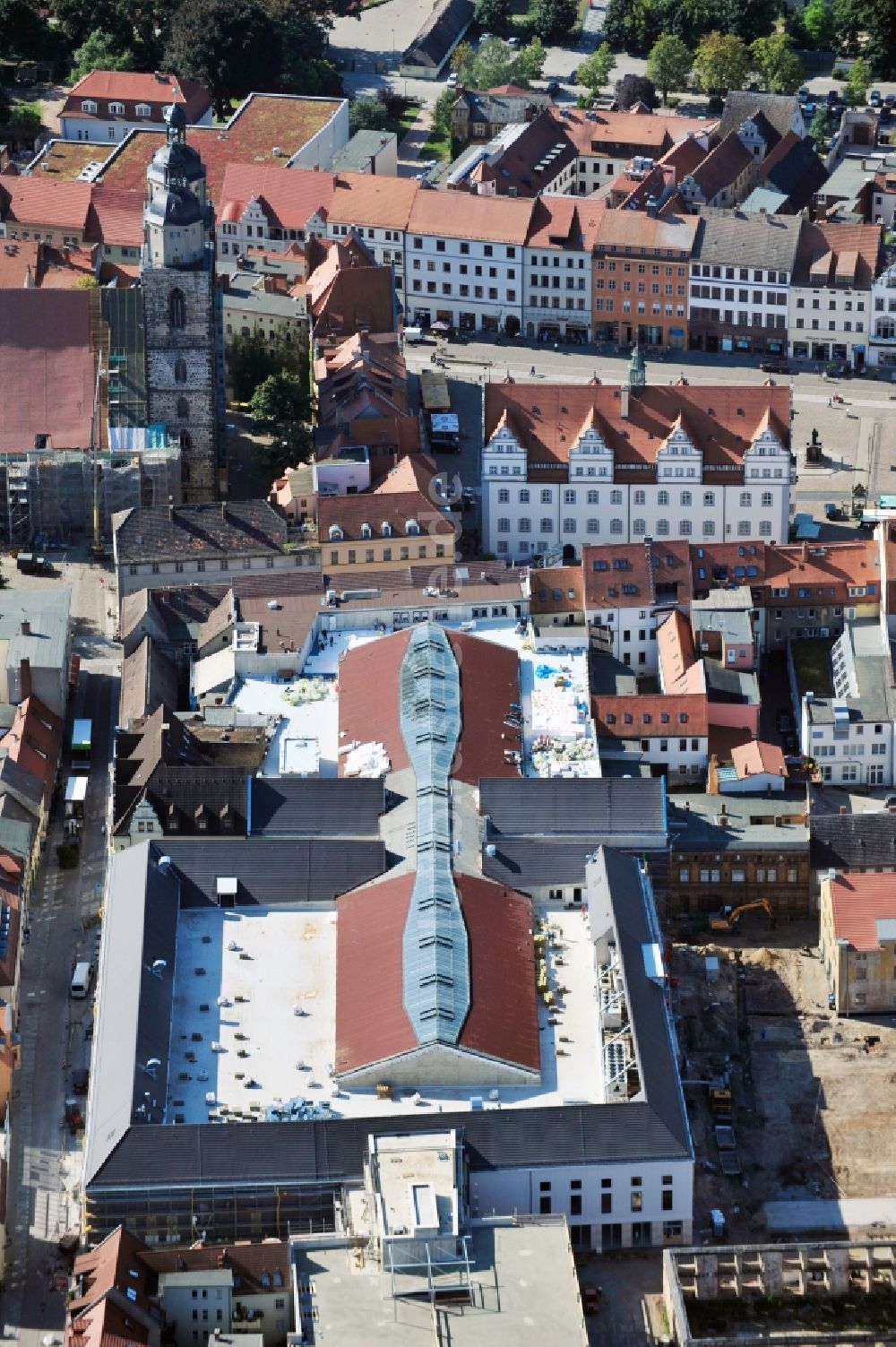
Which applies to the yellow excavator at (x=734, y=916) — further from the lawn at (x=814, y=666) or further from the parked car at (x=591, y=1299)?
the parked car at (x=591, y=1299)

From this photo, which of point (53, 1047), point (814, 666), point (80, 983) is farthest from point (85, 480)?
point (53, 1047)

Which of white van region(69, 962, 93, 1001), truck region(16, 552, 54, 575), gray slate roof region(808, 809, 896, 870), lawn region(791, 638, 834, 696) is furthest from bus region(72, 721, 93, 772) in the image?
→ gray slate roof region(808, 809, 896, 870)

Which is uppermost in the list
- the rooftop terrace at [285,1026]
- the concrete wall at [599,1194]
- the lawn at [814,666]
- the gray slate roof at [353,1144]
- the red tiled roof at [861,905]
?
the lawn at [814,666]

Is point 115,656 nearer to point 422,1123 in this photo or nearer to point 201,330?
point 201,330

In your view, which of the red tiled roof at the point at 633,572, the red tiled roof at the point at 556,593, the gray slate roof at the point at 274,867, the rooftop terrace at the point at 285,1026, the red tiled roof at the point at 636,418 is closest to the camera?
the rooftop terrace at the point at 285,1026

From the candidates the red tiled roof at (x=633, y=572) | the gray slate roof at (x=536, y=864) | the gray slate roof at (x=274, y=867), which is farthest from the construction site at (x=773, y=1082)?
the red tiled roof at (x=633, y=572)

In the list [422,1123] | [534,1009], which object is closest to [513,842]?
[534,1009]
